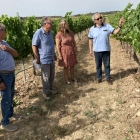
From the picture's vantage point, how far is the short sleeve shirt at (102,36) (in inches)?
151

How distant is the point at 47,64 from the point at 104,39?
162 centimetres

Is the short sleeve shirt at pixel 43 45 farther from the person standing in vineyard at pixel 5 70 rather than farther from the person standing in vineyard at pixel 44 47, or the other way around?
the person standing in vineyard at pixel 5 70

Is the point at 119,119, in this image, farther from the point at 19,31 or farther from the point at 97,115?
the point at 19,31

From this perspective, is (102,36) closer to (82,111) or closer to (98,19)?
(98,19)

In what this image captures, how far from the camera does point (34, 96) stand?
4.12 meters

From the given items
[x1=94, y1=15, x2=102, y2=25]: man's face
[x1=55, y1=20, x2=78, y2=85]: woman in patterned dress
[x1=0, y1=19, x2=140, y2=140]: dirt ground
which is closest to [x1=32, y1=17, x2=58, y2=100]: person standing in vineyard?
[x1=55, y1=20, x2=78, y2=85]: woman in patterned dress

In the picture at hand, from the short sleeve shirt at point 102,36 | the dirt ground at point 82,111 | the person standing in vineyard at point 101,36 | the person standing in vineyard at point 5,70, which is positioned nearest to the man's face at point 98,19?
the person standing in vineyard at point 101,36

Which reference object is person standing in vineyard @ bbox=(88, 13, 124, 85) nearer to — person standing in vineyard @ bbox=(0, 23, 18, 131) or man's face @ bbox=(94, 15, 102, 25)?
man's face @ bbox=(94, 15, 102, 25)

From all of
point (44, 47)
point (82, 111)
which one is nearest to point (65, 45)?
point (44, 47)

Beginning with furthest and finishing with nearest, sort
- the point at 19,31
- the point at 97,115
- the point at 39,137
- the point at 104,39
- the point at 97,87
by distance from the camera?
the point at 19,31
the point at 97,87
the point at 104,39
the point at 97,115
the point at 39,137

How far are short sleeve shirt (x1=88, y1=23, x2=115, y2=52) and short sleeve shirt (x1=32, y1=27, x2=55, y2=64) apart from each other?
1229 millimetres

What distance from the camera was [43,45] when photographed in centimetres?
336

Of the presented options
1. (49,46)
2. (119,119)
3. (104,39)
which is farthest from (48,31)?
(119,119)

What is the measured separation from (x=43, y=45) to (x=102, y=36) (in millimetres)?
1562
